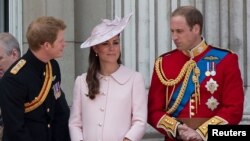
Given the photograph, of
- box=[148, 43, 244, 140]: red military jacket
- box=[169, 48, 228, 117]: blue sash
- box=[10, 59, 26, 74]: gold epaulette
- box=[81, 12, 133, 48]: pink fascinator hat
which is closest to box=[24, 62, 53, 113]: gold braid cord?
box=[10, 59, 26, 74]: gold epaulette

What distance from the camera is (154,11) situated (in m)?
6.86

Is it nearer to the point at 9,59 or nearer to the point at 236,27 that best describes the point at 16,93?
the point at 9,59

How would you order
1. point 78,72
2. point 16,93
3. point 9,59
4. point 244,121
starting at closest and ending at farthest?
1. point 16,93
2. point 9,59
3. point 244,121
4. point 78,72

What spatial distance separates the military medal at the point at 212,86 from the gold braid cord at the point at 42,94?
3.23 feet

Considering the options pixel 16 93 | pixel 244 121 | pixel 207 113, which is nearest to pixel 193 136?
pixel 207 113

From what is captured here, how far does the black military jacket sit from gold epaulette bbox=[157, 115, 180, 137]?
2.04 ft

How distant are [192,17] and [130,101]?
65cm

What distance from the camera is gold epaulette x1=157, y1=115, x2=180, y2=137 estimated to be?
15.9 ft

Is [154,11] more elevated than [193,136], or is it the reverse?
[154,11]

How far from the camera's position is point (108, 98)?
4.89 metres

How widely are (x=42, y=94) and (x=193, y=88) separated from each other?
948mm

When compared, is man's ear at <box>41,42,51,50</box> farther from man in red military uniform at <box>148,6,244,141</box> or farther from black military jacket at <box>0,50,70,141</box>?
man in red military uniform at <box>148,6,244,141</box>

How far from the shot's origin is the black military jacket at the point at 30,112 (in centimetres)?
462

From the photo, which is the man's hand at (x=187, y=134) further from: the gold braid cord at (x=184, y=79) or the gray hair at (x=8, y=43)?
the gray hair at (x=8, y=43)
